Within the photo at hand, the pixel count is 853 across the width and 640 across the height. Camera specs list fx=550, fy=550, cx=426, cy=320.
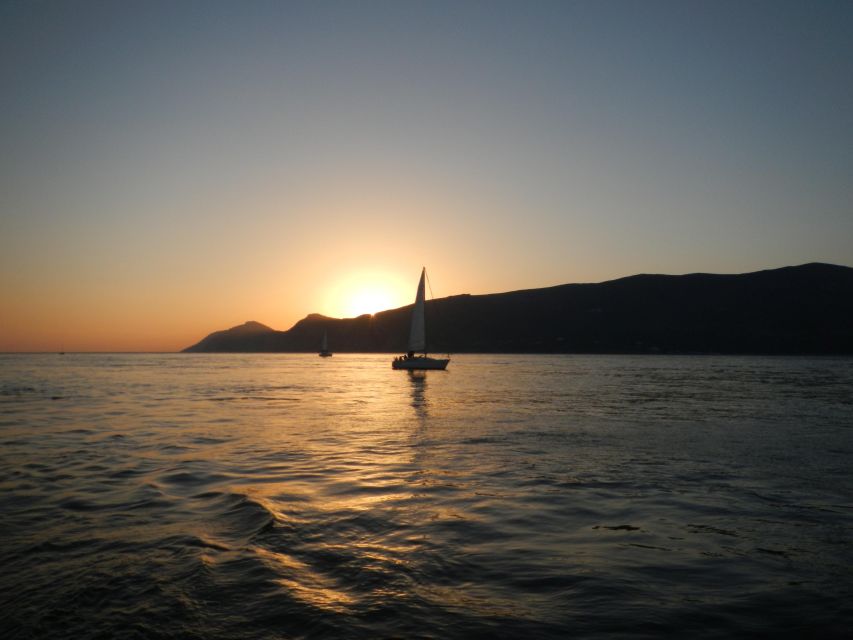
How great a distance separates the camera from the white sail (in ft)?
286

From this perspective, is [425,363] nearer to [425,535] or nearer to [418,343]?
[418,343]

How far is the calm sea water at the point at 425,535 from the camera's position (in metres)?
7.34

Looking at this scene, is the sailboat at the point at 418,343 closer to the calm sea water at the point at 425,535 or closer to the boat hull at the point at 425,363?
the boat hull at the point at 425,363

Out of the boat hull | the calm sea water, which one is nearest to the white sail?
the boat hull

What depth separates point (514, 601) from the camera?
26.0ft

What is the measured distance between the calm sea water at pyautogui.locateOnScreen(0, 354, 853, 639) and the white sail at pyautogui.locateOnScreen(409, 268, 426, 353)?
205 ft

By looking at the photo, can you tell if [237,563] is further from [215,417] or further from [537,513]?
[215,417]

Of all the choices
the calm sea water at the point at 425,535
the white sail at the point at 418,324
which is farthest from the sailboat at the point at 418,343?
the calm sea water at the point at 425,535

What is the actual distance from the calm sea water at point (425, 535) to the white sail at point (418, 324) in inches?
2456

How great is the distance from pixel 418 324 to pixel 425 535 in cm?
7936

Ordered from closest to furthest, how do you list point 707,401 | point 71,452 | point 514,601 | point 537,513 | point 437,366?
point 514,601 < point 537,513 < point 71,452 < point 707,401 < point 437,366

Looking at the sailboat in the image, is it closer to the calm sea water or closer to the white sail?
the white sail

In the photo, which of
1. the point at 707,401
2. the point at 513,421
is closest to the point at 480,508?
the point at 513,421

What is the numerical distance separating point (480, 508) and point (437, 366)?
78029 mm
